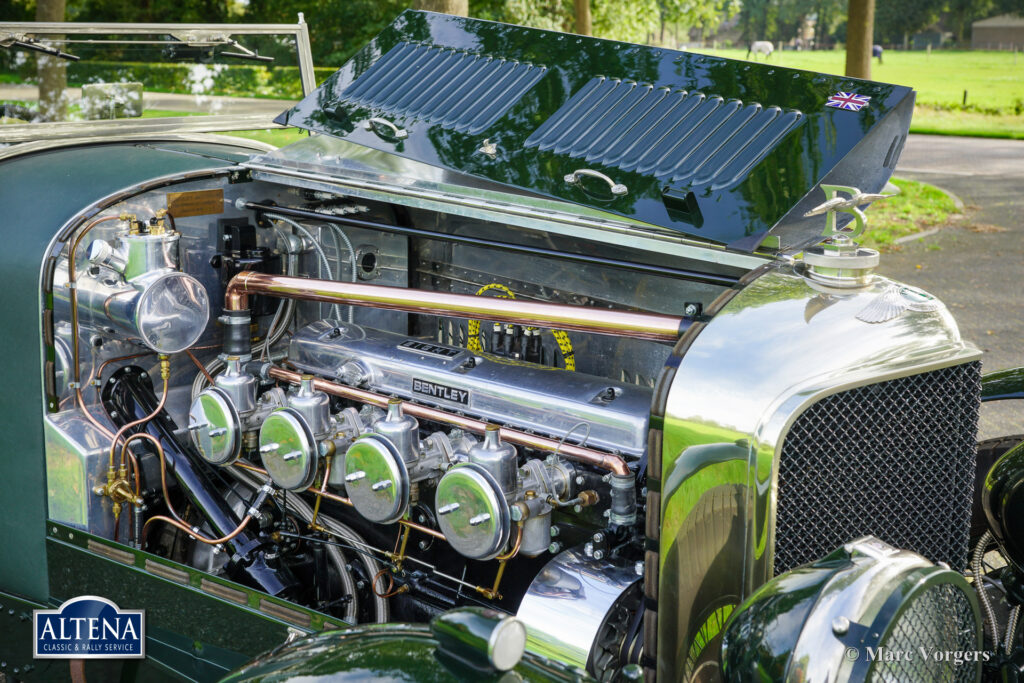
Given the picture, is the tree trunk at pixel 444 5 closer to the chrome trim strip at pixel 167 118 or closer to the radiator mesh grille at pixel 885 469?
the chrome trim strip at pixel 167 118

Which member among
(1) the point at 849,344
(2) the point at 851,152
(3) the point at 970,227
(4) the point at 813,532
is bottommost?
(3) the point at 970,227

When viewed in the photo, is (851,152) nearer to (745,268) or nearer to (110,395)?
(745,268)

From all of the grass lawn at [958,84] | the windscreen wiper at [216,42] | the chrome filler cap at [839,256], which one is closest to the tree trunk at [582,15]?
the grass lawn at [958,84]

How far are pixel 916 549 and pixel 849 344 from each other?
544 millimetres

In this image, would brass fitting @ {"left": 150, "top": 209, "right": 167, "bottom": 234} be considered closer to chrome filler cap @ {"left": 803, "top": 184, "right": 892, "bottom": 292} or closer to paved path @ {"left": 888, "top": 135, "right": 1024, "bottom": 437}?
chrome filler cap @ {"left": 803, "top": 184, "right": 892, "bottom": 292}

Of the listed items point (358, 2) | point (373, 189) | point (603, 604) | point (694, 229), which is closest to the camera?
point (603, 604)

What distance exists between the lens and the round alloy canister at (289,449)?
2535 mm

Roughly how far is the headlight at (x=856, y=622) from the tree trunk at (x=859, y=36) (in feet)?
28.3

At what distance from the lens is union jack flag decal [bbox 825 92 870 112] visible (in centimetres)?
247

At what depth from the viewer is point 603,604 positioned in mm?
2129

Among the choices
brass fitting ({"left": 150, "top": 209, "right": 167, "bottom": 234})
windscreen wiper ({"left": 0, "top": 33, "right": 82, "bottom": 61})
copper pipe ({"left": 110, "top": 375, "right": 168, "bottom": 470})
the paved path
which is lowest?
the paved path

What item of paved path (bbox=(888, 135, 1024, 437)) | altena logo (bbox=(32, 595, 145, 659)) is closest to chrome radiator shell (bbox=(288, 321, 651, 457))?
altena logo (bbox=(32, 595, 145, 659))

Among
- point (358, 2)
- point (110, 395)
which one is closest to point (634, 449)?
point (110, 395)

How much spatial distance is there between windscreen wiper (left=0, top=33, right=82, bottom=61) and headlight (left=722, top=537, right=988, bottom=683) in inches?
123
